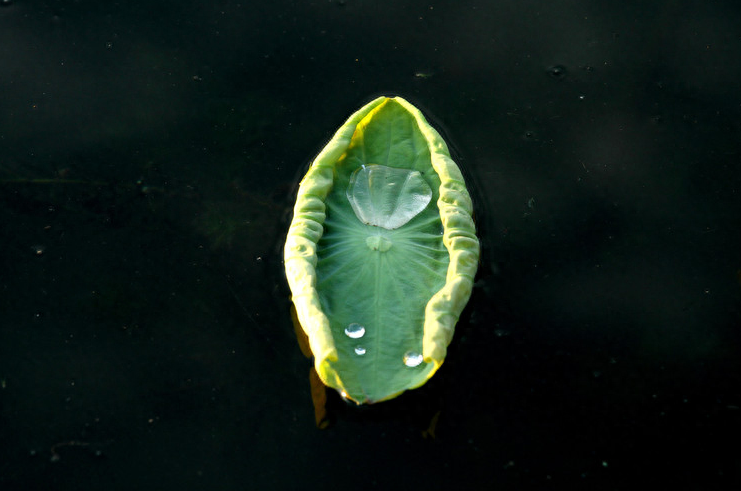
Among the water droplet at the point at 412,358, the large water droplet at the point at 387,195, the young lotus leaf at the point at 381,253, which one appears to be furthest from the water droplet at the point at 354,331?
the large water droplet at the point at 387,195

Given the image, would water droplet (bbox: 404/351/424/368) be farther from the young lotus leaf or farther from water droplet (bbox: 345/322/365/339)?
water droplet (bbox: 345/322/365/339)

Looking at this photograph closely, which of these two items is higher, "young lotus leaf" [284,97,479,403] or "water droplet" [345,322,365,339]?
"young lotus leaf" [284,97,479,403]

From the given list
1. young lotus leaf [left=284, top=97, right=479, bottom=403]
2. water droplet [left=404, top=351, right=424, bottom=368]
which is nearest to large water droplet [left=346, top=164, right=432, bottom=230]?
young lotus leaf [left=284, top=97, right=479, bottom=403]

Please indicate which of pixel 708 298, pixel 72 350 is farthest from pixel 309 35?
pixel 708 298

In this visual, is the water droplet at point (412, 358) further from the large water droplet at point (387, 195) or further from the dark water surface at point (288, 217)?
the large water droplet at point (387, 195)

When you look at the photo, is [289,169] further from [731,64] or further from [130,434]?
[731,64]

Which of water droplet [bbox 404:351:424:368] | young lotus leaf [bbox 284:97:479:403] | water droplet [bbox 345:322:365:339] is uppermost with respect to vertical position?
young lotus leaf [bbox 284:97:479:403]

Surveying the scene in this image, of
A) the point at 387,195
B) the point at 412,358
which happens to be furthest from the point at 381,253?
the point at 412,358
